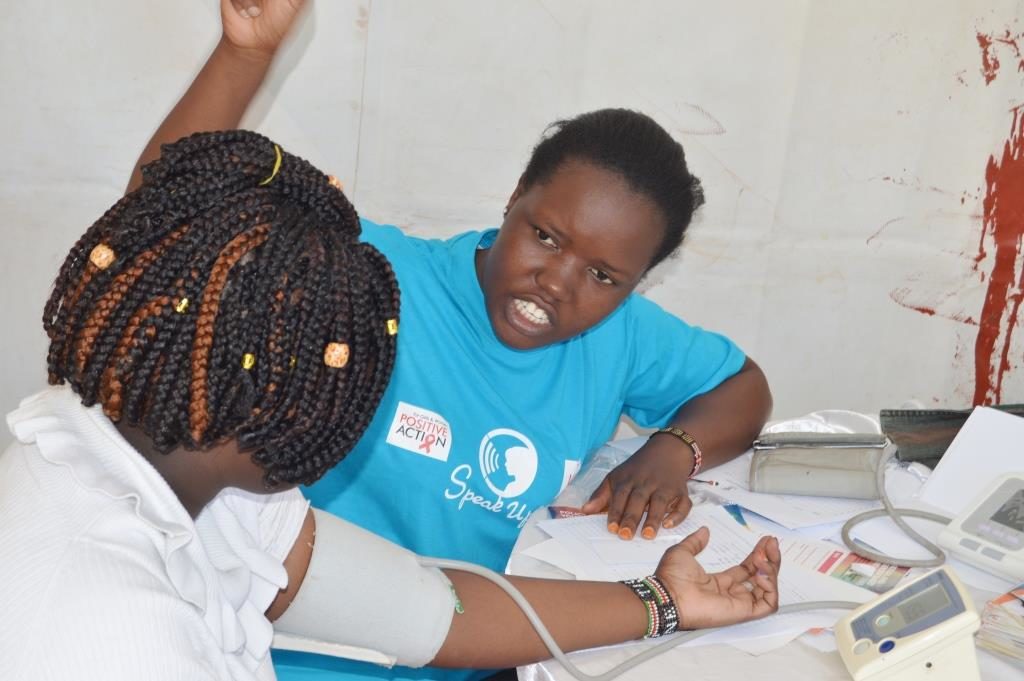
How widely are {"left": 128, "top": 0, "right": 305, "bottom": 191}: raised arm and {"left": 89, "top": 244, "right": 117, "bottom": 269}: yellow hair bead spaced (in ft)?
1.62

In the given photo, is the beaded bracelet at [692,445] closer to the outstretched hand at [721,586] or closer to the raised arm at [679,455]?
the raised arm at [679,455]

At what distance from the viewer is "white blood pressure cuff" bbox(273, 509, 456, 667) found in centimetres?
110

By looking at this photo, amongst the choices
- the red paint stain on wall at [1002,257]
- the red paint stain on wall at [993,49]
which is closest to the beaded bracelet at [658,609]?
the red paint stain on wall at [1002,257]

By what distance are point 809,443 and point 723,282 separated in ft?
3.64

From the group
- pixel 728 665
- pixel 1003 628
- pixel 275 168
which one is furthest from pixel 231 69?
pixel 1003 628

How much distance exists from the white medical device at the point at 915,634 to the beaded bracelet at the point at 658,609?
19cm

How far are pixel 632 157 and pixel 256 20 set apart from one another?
553 millimetres

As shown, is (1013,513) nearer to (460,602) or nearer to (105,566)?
(460,602)

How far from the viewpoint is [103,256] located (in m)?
0.78

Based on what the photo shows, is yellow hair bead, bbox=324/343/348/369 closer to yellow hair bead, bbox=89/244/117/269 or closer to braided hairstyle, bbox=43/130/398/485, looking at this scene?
braided hairstyle, bbox=43/130/398/485

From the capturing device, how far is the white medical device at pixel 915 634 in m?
1.05

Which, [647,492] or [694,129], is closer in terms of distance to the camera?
[647,492]

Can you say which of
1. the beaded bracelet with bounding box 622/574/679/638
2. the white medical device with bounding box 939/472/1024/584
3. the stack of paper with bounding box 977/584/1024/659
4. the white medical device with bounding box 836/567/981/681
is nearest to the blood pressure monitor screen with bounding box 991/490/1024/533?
the white medical device with bounding box 939/472/1024/584

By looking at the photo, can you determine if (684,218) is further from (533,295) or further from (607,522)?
(607,522)
